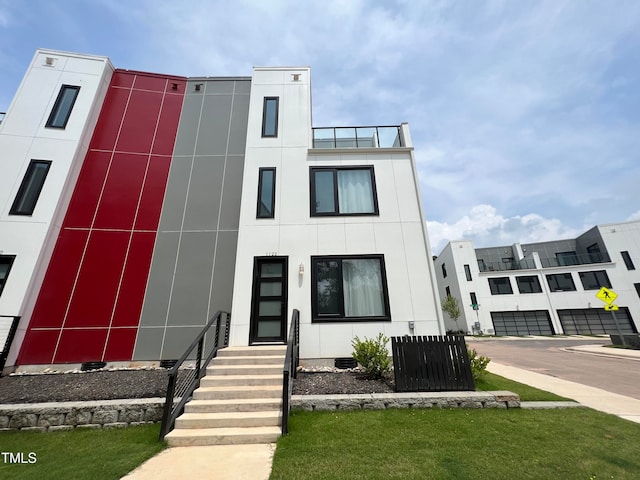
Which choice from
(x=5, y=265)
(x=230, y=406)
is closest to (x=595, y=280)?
(x=230, y=406)

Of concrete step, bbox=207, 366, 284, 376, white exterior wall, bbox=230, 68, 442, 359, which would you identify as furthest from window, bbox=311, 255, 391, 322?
concrete step, bbox=207, 366, 284, 376

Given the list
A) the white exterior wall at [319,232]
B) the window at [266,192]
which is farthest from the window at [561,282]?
the window at [266,192]

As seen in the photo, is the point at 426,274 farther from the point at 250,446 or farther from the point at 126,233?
the point at 126,233

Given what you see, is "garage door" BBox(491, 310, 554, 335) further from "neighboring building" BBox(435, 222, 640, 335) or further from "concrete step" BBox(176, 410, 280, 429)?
"concrete step" BBox(176, 410, 280, 429)

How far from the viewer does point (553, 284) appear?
28.2 meters

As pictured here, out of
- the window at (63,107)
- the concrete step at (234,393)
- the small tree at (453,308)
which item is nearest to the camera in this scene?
the concrete step at (234,393)

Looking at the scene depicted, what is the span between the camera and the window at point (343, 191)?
8506mm

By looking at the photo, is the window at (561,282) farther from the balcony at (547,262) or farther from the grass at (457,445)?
the grass at (457,445)

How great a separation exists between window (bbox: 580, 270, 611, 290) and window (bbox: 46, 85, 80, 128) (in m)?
42.5

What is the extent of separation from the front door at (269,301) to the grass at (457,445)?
9.04ft

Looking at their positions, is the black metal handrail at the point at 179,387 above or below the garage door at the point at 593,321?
below

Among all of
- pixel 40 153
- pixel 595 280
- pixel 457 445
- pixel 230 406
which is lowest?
pixel 457 445

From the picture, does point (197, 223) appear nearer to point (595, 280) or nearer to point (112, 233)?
point (112, 233)

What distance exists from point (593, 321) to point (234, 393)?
1465 inches
